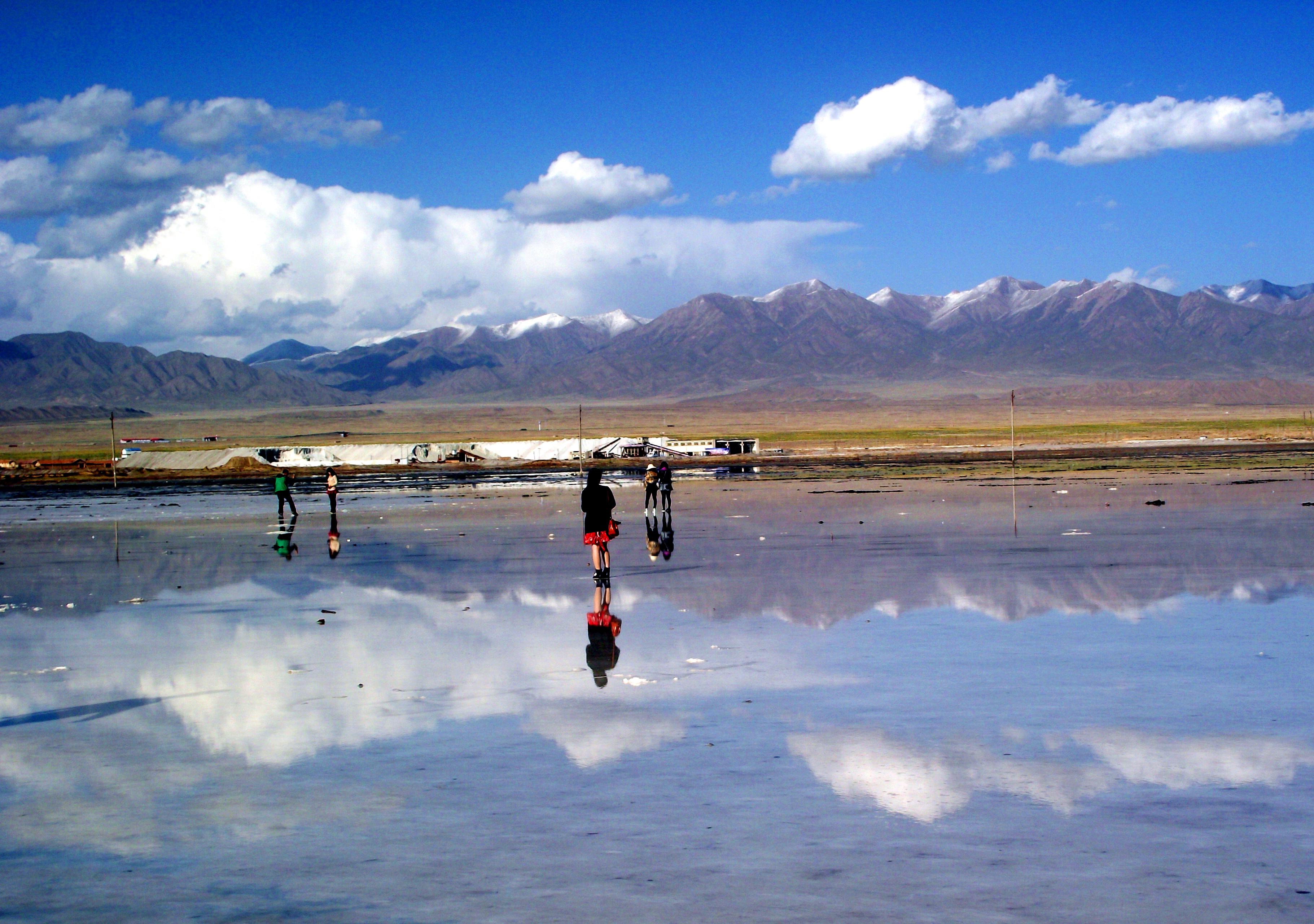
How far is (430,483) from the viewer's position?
207 ft

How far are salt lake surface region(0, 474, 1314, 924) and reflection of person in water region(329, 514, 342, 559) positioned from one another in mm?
4082

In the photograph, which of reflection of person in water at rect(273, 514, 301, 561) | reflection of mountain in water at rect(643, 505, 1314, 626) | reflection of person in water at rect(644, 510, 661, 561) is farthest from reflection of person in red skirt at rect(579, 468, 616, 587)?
reflection of person in water at rect(273, 514, 301, 561)

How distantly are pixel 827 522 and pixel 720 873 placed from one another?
79.8ft

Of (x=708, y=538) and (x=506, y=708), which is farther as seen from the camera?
(x=708, y=538)

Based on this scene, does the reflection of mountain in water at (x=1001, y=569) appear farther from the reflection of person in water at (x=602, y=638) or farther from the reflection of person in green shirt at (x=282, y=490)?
the reflection of person in green shirt at (x=282, y=490)

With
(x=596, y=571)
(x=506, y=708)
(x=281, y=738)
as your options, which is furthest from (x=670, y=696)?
(x=596, y=571)

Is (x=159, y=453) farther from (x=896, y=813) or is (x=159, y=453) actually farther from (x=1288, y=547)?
(x=896, y=813)

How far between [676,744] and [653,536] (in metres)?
17.8

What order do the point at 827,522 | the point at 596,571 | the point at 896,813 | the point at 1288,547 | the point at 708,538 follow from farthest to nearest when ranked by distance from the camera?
1. the point at 827,522
2. the point at 708,538
3. the point at 1288,547
4. the point at 596,571
5. the point at 896,813

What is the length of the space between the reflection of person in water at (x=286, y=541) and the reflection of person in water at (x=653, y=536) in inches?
270

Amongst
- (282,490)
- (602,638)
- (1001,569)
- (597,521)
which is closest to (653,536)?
(1001,569)

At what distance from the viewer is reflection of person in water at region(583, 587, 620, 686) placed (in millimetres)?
12586

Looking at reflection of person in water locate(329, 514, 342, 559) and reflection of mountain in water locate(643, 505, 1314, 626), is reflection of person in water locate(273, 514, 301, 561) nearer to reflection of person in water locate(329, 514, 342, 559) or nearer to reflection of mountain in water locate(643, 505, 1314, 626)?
reflection of person in water locate(329, 514, 342, 559)

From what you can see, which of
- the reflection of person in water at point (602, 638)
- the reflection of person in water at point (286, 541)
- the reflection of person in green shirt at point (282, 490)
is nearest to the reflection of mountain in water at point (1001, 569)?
the reflection of person in water at point (602, 638)
